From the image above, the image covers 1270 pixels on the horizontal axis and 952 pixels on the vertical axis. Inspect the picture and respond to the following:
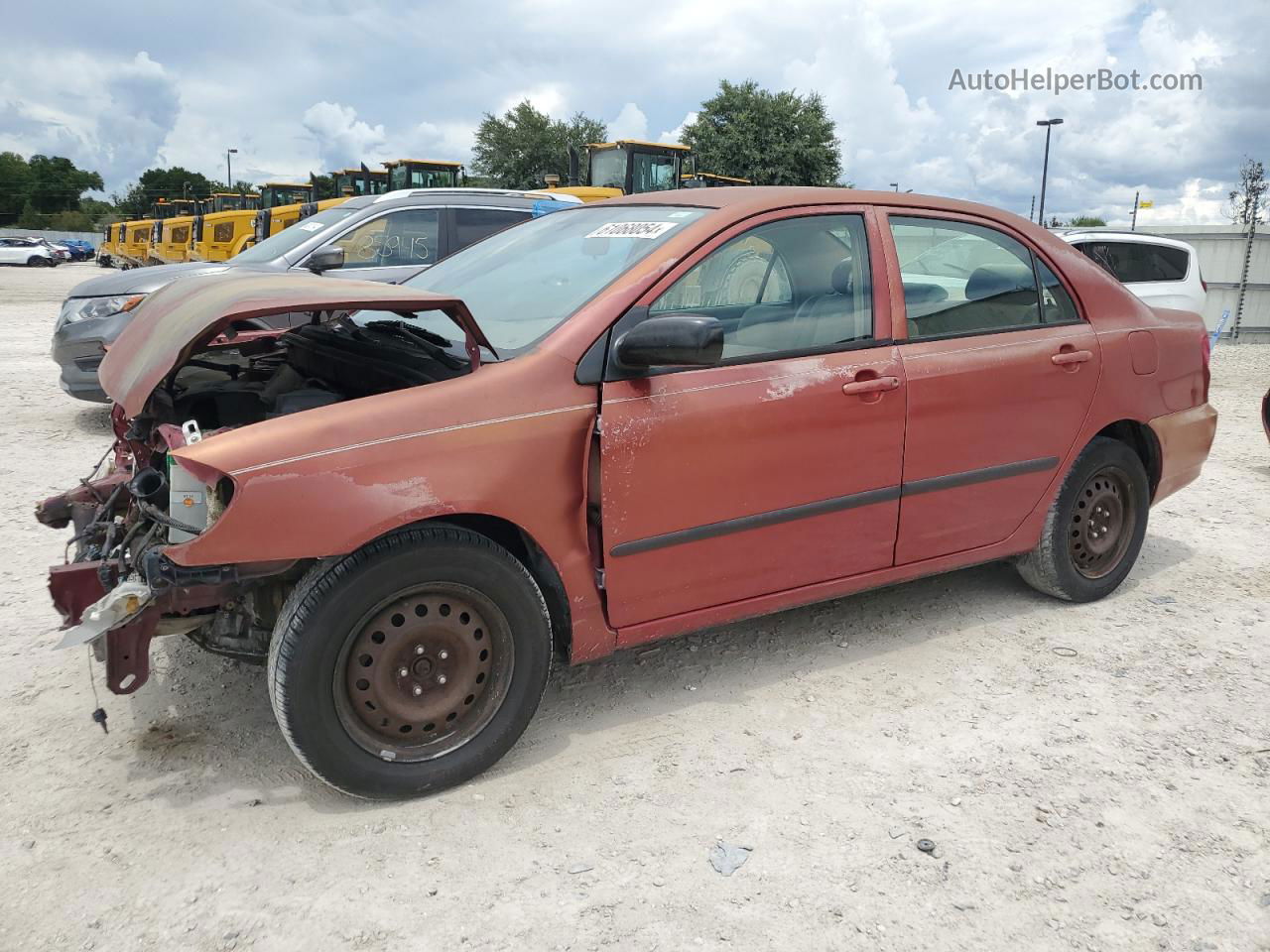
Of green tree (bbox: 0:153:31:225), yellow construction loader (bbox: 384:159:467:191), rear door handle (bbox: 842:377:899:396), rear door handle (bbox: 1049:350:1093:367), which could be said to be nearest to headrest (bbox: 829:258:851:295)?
rear door handle (bbox: 842:377:899:396)

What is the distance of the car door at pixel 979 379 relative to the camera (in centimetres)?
339

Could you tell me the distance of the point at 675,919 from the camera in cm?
223

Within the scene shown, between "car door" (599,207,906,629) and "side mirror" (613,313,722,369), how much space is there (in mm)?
113

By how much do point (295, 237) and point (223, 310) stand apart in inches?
252

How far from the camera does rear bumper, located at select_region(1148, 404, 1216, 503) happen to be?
4168 millimetres

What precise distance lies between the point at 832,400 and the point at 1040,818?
4.56 feet

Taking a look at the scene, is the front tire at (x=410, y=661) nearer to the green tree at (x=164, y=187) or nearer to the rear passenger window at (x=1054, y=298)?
the rear passenger window at (x=1054, y=298)

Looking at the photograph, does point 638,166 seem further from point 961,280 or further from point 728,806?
point 728,806

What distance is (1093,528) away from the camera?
13.4 feet

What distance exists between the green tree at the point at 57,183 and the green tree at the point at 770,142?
60164 mm

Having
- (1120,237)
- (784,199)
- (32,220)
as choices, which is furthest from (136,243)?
(32,220)

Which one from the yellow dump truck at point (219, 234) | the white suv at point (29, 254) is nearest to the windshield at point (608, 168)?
the yellow dump truck at point (219, 234)

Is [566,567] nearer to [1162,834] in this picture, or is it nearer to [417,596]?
[417,596]

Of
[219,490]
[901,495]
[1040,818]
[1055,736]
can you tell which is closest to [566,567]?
[219,490]
